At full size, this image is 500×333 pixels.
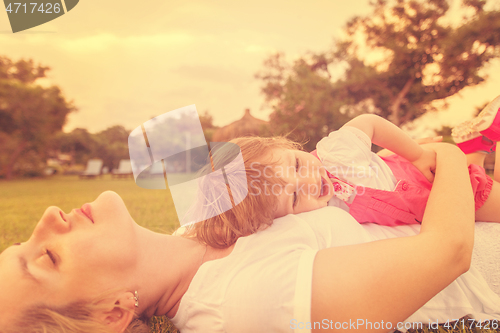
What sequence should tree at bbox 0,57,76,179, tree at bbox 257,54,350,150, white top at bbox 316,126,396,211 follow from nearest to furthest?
1. white top at bbox 316,126,396,211
2. tree at bbox 257,54,350,150
3. tree at bbox 0,57,76,179

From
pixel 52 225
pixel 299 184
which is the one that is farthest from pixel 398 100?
pixel 52 225

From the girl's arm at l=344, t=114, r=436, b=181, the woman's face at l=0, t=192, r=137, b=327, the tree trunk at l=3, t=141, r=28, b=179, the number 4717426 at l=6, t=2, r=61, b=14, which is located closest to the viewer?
the woman's face at l=0, t=192, r=137, b=327

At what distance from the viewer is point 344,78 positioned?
1102 cm

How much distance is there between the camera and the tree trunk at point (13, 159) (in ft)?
57.7

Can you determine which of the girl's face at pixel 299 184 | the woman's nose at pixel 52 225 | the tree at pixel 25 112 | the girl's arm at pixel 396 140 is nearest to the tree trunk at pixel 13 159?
the tree at pixel 25 112

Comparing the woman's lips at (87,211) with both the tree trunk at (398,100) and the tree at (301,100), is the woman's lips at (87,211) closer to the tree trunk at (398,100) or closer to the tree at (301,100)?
the tree at (301,100)

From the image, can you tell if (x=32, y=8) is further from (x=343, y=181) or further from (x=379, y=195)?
(x=379, y=195)

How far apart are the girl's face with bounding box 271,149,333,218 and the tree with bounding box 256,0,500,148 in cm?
740

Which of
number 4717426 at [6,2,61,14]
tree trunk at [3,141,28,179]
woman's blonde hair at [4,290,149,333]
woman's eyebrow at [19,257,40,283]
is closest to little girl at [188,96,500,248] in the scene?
woman's blonde hair at [4,290,149,333]

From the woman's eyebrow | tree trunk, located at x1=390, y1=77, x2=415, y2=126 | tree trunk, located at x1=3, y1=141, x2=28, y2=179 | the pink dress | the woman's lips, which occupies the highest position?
the woman's lips

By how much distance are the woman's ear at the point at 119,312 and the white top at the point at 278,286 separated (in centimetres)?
18

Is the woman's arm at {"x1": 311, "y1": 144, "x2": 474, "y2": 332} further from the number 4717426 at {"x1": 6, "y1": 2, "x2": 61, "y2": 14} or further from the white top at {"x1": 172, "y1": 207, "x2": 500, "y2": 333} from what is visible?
the number 4717426 at {"x1": 6, "y1": 2, "x2": 61, "y2": 14}

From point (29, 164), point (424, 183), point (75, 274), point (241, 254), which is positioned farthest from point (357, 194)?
point (29, 164)

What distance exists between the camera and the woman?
0.86 meters
